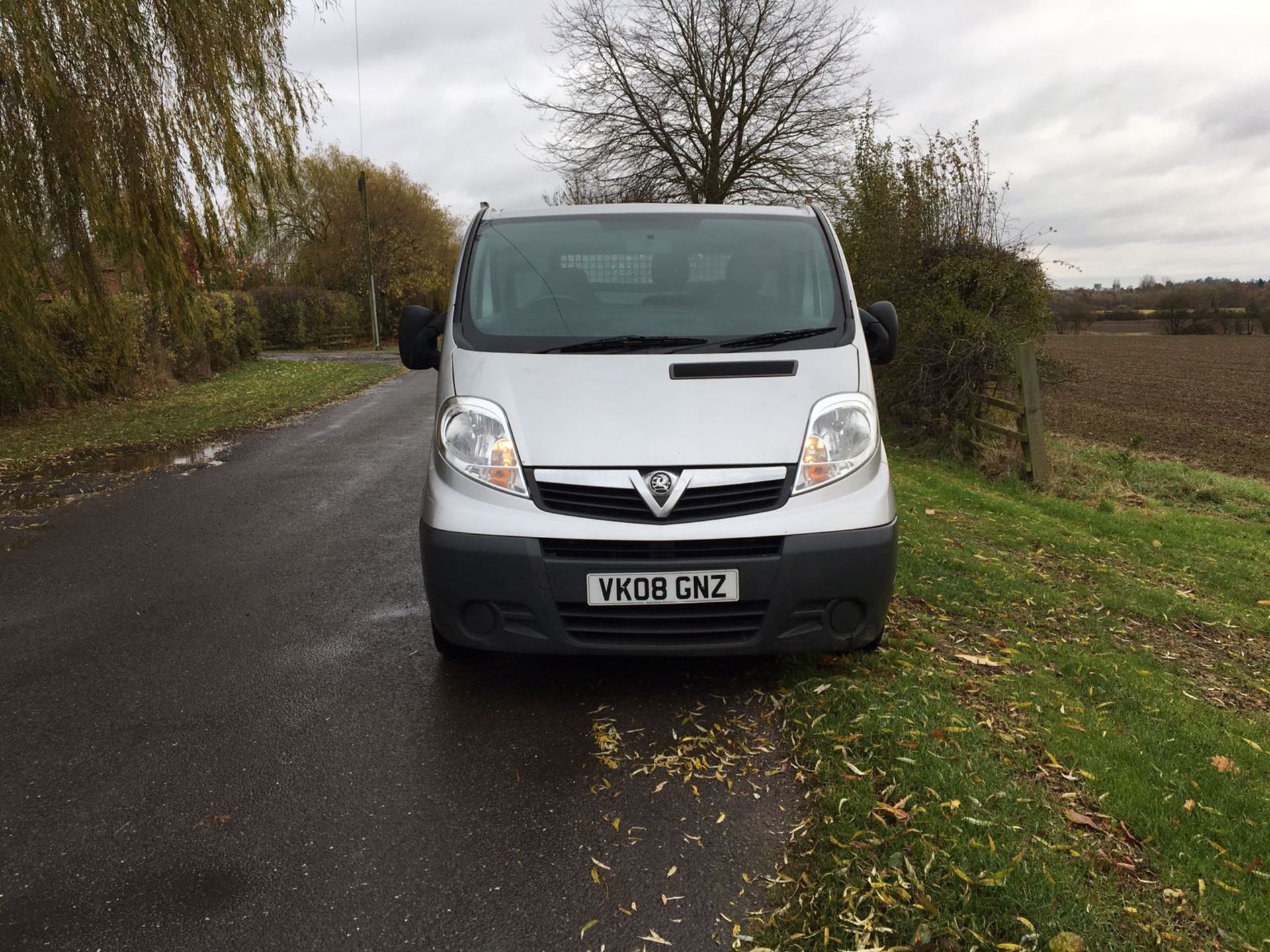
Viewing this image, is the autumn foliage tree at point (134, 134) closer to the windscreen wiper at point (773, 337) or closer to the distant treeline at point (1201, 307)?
the windscreen wiper at point (773, 337)

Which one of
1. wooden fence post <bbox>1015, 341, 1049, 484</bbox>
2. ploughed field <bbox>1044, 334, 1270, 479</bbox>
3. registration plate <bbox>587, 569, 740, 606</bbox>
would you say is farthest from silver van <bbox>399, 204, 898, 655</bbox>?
ploughed field <bbox>1044, 334, 1270, 479</bbox>

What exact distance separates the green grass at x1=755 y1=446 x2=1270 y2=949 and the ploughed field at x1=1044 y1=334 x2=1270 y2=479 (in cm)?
842

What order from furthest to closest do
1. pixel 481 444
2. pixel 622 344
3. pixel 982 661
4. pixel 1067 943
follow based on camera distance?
pixel 982 661 → pixel 622 344 → pixel 481 444 → pixel 1067 943

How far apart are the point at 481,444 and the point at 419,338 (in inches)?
45.6

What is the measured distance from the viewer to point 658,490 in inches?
137

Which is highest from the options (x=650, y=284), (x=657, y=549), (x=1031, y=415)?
(x=650, y=284)

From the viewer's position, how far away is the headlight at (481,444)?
11.8ft

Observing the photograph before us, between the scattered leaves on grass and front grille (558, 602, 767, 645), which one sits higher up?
front grille (558, 602, 767, 645)

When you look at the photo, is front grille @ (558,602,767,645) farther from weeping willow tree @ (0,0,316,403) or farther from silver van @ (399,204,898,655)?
weeping willow tree @ (0,0,316,403)

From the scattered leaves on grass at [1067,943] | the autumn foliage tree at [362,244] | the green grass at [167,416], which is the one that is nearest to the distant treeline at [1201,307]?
the autumn foliage tree at [362,244]

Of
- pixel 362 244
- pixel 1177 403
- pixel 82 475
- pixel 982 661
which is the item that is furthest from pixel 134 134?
pixel 362 244

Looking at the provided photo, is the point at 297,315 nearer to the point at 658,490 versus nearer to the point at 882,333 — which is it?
the point at 882,333

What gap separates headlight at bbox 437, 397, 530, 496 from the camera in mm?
3598

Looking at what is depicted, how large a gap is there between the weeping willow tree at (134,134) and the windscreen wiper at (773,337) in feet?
28.3
